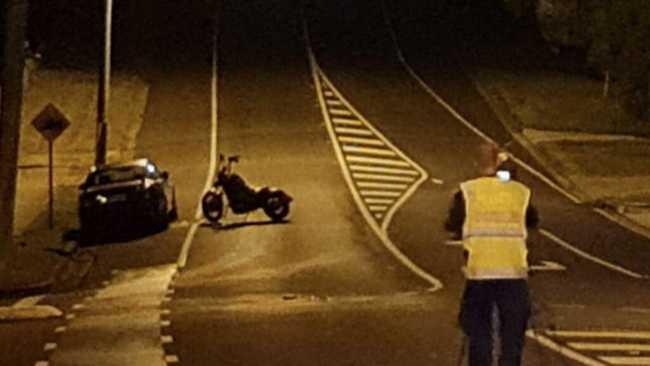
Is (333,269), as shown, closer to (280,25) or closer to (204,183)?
(204,183)

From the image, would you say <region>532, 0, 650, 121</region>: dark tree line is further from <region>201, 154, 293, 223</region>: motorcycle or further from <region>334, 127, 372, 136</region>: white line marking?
<region>201, 154, 293, 223</region>: motorcycle

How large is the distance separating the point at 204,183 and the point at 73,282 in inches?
624

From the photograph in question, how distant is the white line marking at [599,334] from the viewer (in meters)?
20.3

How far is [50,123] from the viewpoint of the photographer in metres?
38.6

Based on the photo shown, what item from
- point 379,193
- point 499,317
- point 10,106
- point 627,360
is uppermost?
point 10,106

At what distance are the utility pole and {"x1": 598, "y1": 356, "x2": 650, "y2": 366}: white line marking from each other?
15.5 meters

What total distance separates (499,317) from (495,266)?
0.37 m

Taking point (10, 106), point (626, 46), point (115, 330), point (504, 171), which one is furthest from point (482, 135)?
point (504, 171)

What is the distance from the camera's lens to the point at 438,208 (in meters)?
42.0

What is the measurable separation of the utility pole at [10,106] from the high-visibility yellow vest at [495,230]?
61.3 feet

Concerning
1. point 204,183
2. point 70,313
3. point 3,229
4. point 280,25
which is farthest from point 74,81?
point 70,313

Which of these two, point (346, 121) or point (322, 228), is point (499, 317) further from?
point (346, 121)

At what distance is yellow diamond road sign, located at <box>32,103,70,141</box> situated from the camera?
38500mm

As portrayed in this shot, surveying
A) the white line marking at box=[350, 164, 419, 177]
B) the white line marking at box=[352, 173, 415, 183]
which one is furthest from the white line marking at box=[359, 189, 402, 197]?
the white line marking at box=[350, 164, 419, 177]
